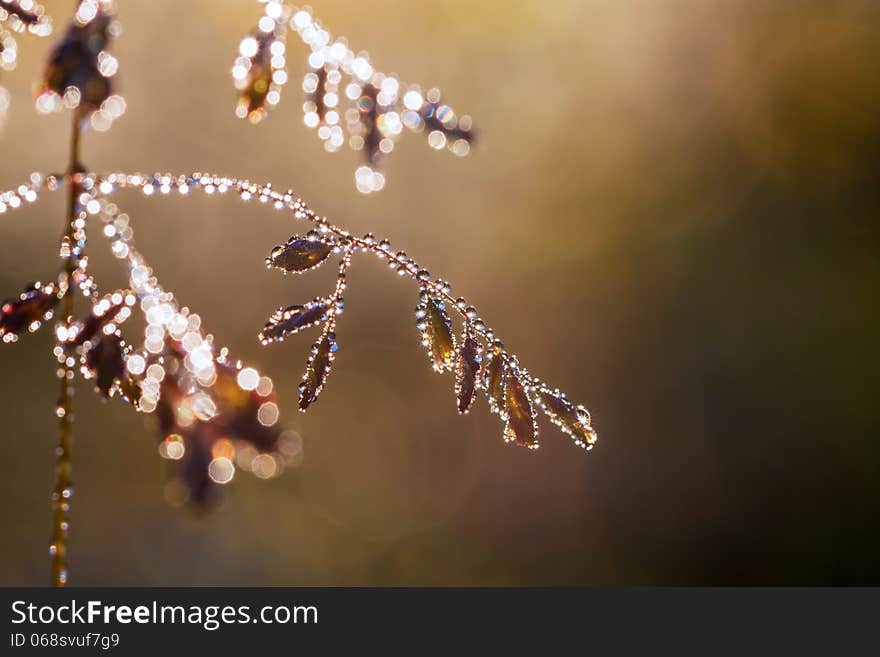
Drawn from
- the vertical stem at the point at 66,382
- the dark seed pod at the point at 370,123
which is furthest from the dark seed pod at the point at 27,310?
the dark seed pod at the point at 370,123

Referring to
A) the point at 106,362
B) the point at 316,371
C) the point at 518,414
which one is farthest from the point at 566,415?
the point at 106,362

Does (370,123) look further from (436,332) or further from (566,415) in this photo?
(566,415)

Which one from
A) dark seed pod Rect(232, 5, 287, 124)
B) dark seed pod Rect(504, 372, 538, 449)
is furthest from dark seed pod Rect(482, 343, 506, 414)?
dark seed pod Rect(232, 5, 287, 124)

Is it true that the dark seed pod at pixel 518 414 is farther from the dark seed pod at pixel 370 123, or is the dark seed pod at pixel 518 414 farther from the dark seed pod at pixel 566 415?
the dark seed pod at pixel 370 123

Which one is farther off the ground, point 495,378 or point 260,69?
point 260,69

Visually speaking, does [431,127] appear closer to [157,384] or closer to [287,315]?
[287,315]

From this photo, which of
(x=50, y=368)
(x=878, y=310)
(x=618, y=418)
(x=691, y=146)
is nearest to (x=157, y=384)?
(x=50, y=368)
